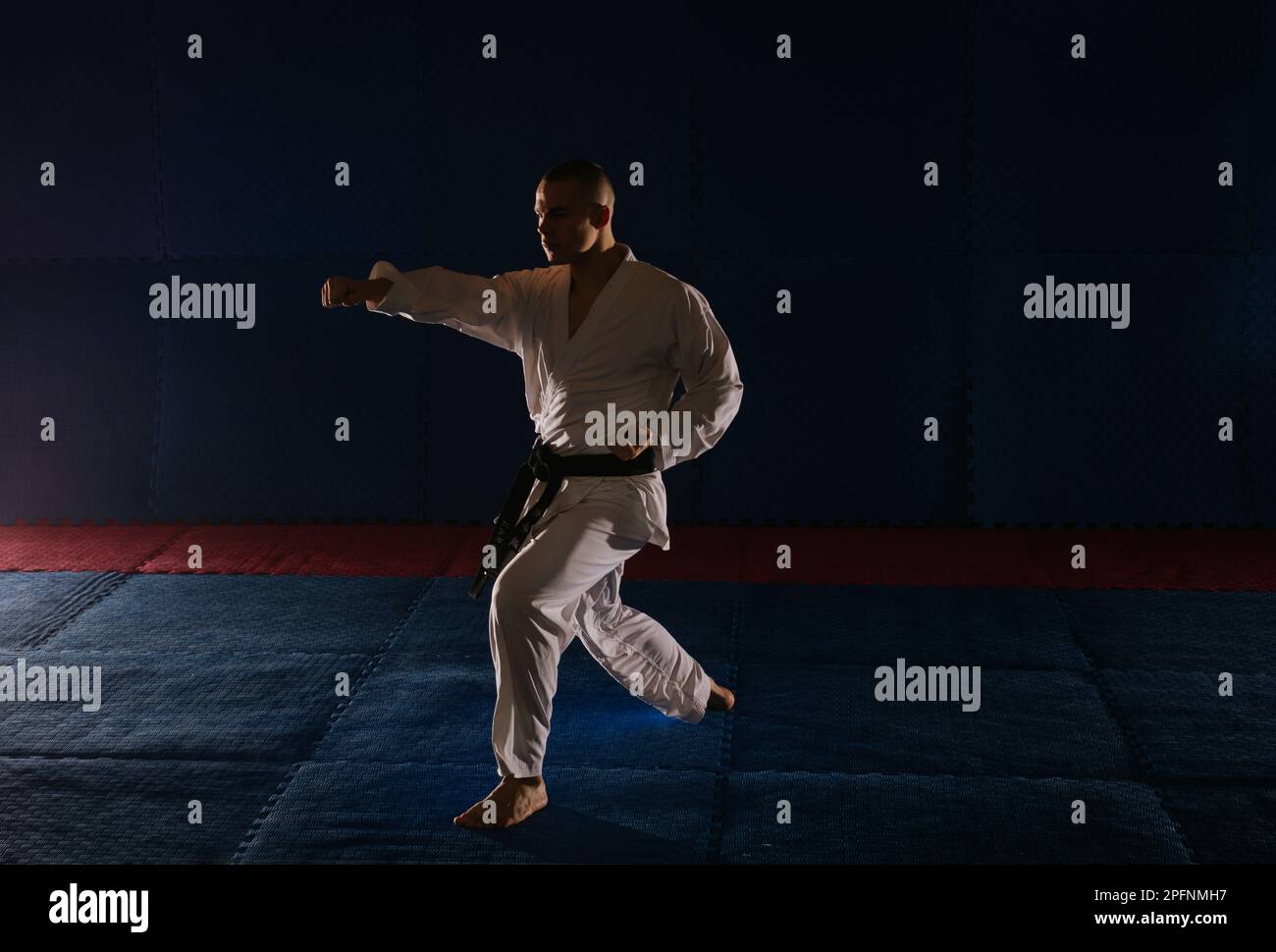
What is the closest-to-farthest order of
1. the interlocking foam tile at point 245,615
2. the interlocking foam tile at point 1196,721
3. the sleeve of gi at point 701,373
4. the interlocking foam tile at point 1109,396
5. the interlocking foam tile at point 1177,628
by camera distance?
1. the sleeve of gi at point 701,373
2. the interlocking foam tile at point 1196,721
3. the interlocking foam tile at point 1177,628
4. the interlocking foam tile at point 245,615
5. the interlocking foam tile at point 1109,396

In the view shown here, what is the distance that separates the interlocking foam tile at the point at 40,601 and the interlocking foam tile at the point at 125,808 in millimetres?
1248

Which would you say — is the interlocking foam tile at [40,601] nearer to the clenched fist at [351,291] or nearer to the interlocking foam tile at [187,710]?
the interlocking foam tile at [187,710]

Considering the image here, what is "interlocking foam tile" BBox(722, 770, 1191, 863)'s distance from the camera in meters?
3.46

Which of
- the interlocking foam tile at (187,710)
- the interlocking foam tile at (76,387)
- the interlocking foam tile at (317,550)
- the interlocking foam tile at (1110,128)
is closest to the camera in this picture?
the interlocking foam tile at (187,710)

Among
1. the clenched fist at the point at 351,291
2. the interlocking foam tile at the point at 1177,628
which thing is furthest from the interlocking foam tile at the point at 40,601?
the interlocking foam tile at the point at 1177,628

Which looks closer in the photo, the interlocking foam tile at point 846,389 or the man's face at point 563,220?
the man's face at point 563,220

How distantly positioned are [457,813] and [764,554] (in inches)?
120

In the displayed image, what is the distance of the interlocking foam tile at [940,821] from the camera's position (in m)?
3.46

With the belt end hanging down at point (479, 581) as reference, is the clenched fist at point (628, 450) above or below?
above

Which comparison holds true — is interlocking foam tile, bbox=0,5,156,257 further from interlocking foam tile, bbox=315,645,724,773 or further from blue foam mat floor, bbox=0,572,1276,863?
interlocking foam tile, bbox=315,645,724,773

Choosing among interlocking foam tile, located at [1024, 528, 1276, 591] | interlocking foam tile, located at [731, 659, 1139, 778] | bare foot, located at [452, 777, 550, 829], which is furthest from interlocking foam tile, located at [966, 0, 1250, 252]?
bare foot, located at [452, 777, 550, 829]

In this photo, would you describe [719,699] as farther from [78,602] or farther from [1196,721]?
[78,602]

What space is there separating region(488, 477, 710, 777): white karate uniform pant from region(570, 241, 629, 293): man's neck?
628 mm

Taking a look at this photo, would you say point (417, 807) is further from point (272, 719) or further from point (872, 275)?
point (872, 275)
